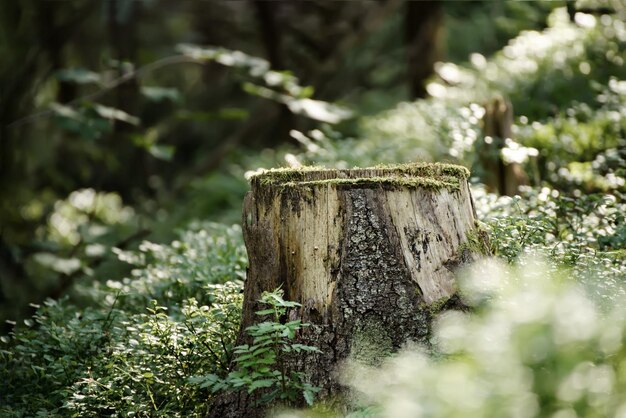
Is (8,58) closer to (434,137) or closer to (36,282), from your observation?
(36,282)

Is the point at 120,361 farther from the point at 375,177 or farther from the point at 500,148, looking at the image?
the point at 500,148

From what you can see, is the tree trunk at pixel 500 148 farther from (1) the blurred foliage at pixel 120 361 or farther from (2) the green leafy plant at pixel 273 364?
(2) the green leafy plant at pixel 273 364

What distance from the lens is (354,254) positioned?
3322 mm

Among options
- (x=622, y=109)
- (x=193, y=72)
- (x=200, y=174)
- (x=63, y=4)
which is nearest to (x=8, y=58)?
(x=63, y=4)

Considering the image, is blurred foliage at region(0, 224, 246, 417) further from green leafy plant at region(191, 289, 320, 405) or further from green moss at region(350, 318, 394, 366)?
green moss at region(350, 318, 394, 366)

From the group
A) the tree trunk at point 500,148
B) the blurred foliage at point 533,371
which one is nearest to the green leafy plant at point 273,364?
the blurred foliage at point 533,371

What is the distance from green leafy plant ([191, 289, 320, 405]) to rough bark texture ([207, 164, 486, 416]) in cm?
8

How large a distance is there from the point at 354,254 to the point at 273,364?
62 cm

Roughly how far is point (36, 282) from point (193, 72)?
485 inches

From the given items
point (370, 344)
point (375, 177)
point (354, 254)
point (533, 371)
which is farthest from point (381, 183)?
point (533, 371)

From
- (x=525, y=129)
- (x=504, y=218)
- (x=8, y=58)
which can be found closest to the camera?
(x=504, y=218)

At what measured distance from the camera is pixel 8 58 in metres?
9.48

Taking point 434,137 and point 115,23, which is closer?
point 434,137

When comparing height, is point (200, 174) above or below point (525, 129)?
above
